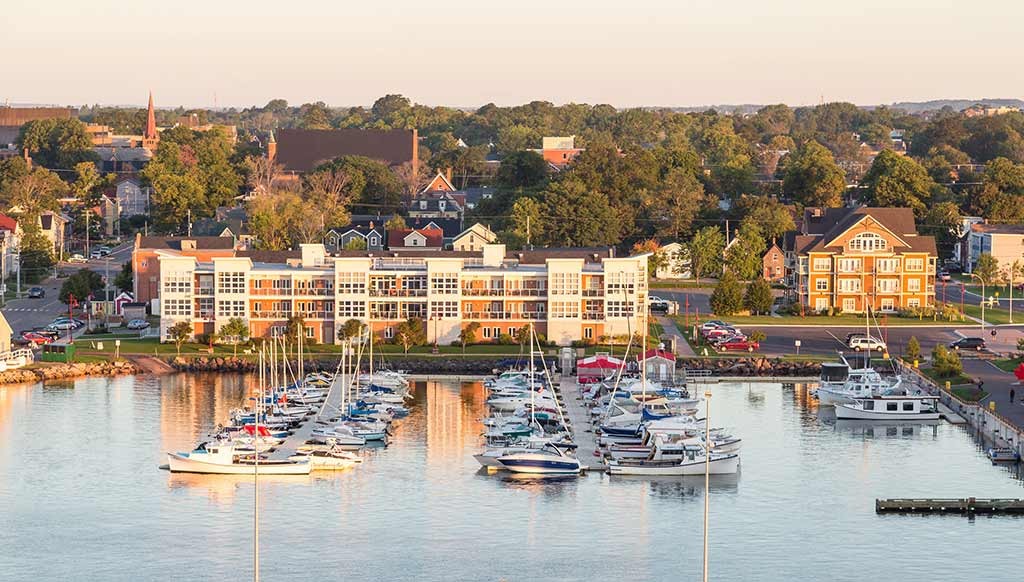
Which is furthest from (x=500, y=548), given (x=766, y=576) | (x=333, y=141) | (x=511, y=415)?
(x=333, y=141)

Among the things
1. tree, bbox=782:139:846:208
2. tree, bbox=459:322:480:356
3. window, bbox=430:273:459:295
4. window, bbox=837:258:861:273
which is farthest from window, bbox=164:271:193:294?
tree, bbox=782:139:846:208

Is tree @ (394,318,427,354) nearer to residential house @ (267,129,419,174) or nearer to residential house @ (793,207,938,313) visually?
residential house @ (793,207,938,313)

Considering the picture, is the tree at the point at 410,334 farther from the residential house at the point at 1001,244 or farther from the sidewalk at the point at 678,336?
the residential house at the point at 1001,244

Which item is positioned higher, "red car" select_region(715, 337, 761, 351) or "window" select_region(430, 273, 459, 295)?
"window" select_region(430, 273, 459, 295)

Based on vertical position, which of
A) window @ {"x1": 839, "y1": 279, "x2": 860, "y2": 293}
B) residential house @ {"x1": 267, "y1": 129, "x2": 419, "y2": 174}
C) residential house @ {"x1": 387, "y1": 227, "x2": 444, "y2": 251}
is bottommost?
window @ {"x1": 839, "y1": 279, "x2": 860, "y2": 293}

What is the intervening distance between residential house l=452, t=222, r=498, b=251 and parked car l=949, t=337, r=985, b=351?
18007 millimetres

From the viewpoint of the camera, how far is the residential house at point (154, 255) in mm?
→ 49562

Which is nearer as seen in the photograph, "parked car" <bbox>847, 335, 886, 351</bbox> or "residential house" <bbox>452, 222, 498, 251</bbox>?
"parked car" <bbox>847, 335, 886, 351</bbox>

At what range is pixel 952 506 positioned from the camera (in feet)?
89.7

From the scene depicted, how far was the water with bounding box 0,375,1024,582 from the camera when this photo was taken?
952 inches

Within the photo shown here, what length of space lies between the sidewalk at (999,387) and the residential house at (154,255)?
20133 millimetres

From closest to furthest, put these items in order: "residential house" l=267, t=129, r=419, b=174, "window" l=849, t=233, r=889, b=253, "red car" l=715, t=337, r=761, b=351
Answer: "red car" l=715, t=337, r=761, b=351, "window" l=849, t=233, r=889, b=253, "residential house" l=267, t=129, r=419, b=174

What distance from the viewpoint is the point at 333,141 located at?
3231 inches

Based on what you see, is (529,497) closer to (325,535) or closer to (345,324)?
(325,535)
